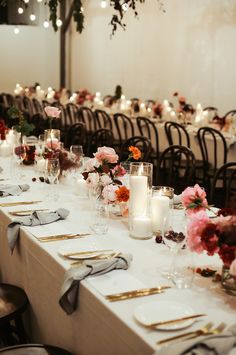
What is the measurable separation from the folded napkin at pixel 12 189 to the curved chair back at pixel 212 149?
8.68 feet

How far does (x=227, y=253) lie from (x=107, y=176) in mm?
1134

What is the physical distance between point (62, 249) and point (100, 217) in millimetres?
354


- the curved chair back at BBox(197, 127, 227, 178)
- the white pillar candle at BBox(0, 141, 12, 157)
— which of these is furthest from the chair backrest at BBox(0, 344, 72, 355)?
the curved chair back at BBox(197, 127, 227, 178)

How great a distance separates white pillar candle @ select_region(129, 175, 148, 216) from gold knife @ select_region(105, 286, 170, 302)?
699 mm

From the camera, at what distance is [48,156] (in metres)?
3.55

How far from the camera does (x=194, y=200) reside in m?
2.18

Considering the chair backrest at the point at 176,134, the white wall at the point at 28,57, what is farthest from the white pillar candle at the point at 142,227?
the white wall at the point at 28,57

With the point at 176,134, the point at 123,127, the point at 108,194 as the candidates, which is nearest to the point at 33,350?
the point at 108,194

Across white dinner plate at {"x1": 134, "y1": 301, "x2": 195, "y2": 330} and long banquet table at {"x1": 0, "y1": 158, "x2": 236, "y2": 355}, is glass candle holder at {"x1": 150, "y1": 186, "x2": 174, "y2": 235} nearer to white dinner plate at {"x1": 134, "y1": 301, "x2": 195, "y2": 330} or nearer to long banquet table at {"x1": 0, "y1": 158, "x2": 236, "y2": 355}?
long banquet table at {"x1": 0, "y1": 158, "x2": 236, "y2": 355}

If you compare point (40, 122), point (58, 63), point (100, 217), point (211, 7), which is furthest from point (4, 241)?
point (58, 63)

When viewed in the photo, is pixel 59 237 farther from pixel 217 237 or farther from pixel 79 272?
pixel 217 237

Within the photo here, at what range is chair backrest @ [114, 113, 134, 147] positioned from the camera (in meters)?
7.08

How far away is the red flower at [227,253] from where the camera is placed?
174cm

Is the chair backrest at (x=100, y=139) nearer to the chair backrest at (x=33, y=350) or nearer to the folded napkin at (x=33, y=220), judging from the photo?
the folded napkin at (x=33, y=220)
